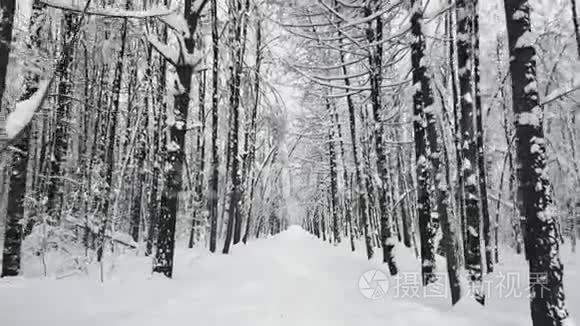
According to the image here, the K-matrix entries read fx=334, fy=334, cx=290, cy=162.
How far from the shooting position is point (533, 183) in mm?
3988

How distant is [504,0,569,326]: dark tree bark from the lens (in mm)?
3814

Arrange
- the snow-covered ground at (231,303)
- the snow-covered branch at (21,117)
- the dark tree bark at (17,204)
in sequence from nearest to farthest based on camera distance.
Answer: the snow-covered branch at (21,117) < the snow-covered ground at (231,303) < the dark tree bark at (17,204)

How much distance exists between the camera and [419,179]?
707 centimetres

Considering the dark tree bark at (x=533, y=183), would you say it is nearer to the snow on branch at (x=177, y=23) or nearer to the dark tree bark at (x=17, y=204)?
the snow on branch at (x=177, y=23)

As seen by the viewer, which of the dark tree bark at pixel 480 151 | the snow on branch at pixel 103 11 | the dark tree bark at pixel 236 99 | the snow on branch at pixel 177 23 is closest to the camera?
the snow on branch at pixel 103 11

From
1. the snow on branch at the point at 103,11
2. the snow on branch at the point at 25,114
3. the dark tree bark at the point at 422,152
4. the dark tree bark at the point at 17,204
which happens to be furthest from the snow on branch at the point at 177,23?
the dark tree bark at the point at 422,152

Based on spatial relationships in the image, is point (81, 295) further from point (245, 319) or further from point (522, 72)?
point (522, 72)

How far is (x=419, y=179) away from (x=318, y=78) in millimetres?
3591

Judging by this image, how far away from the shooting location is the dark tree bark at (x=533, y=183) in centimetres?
381

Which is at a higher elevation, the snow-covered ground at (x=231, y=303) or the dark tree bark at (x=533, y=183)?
the dark tree bark at (x=533, y=183)

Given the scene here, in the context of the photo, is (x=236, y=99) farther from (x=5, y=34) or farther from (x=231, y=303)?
(x=5, y=34)

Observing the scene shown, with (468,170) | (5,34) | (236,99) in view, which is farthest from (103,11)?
(236,99)

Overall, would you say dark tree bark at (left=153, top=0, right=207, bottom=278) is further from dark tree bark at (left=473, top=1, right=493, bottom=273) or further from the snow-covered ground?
dark tree bark at (left=473, top=1, right=493, bottom=273)

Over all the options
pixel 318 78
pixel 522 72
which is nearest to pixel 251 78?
pixel 318 78
